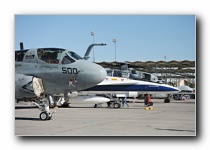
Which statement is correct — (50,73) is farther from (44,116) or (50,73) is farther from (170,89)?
(170,89)

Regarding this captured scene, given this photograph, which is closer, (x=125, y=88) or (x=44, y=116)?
(x=44, y=116)

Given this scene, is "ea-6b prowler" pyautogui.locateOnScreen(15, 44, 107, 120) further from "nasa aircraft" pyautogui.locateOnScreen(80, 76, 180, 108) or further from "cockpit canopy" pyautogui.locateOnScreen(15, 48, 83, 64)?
"nasa aircraft" pyautogui.locateOnScreen(80, 76, 180, 108)

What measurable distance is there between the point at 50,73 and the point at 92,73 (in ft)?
3.58

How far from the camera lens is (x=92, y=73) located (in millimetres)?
9094

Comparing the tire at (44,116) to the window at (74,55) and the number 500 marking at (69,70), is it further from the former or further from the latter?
the window at (74,55)

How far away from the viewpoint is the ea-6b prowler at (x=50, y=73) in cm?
795

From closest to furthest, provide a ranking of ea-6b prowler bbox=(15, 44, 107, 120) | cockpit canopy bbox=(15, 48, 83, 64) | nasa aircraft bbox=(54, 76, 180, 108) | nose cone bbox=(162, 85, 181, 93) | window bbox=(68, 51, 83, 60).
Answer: ea-6b prowler bbox=(15, 44, 107, 120) < cockpit canopy bbox=(15, 48, 83, 64) < window bbox=(68, 51, 83, 60) < nasa aircraft bbox=(54, 76, 180, 108) < nose cone bbox=(162, 85, 181, 93)

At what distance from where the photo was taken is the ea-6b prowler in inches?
313

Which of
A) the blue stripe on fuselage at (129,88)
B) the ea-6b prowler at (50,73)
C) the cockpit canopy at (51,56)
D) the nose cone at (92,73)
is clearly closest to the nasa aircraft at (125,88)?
the blue stripe on fuselage at (129,88)

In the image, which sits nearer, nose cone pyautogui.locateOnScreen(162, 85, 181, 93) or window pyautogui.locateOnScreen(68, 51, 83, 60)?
window pyautogui.locateOnScreen(68, 51, 83, 60)

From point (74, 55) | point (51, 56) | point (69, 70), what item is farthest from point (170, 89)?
point (51, 56)

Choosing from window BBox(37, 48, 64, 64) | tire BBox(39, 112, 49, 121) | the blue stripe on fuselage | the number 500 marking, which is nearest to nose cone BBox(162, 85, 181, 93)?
the blue stripe on fuselage
